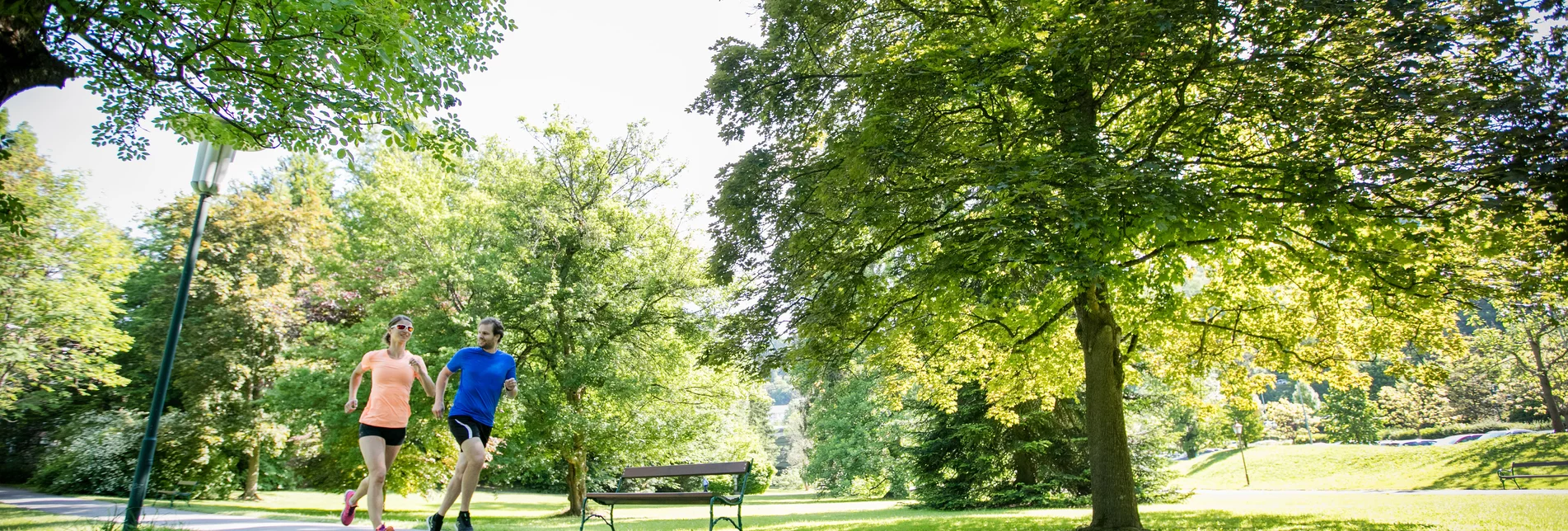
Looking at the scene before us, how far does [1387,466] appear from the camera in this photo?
24.6 meters

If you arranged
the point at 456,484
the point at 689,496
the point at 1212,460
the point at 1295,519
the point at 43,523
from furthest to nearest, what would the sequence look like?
the point at 1212,460, the point at 1295,519, the point at 43,523, the point at 689,496, the point at 456,484

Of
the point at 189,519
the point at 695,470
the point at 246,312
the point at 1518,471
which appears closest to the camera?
the point at 695,470

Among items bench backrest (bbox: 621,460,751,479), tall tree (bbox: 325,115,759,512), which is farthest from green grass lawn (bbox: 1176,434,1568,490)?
bench backrest (bbox: 621,460,751,479)

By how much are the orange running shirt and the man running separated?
265mm

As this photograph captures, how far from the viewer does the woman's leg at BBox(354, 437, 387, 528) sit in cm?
532

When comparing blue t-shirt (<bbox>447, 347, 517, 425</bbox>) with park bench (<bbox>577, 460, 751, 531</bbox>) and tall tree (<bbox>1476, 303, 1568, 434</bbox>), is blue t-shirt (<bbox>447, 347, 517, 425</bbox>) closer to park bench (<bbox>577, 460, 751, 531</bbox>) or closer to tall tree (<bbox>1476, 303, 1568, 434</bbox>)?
park bench (<bbox>577, 460, 751, 531</bbox>)

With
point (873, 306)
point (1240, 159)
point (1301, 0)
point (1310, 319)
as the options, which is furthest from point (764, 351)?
point (1310, 319)

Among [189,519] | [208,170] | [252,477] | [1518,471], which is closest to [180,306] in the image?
[208,170]

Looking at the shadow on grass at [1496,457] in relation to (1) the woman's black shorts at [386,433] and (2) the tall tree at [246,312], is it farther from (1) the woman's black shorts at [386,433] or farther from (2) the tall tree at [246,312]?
(2) the tall tree at [246,312]

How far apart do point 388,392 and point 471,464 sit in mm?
1070

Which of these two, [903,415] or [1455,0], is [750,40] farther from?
[903,415]

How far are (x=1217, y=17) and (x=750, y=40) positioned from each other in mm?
5975

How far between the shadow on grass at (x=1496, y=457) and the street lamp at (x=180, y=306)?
94.2ft

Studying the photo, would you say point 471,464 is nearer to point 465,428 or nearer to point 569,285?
point 465,428
